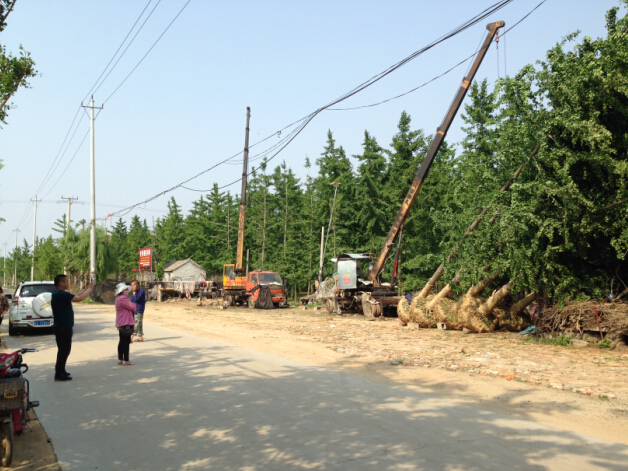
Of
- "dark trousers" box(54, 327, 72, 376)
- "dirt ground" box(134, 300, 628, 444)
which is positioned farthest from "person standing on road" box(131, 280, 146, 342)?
"dark trousers" box(54, 327, 72, 376)

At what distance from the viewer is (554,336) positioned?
49.8ft

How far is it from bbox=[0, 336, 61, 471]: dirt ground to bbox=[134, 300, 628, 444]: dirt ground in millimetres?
5680

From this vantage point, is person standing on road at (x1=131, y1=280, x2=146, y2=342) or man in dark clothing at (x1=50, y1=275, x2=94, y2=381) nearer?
man in dark clothing at (x1=50, y1=275, x2=94, y2=381)

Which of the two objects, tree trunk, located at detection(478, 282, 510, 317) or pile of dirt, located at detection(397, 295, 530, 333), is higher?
tree trunk, located at detection(478, 282, 510, 317)

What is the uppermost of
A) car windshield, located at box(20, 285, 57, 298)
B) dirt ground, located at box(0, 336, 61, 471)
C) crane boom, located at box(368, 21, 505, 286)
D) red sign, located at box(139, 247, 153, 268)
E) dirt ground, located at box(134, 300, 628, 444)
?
crane boom, located at box(368, 21, 505, 286)

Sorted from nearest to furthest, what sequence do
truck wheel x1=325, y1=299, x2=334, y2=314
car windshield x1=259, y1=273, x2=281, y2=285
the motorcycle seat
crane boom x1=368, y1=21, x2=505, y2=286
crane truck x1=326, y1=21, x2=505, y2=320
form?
the motorcycle seat < crane boom x1=368, y1=21, x2=505, y2=286 < crane truck x1=326, y1=21, x2=505, y2=320 < truck wheel x1=325, y1=299, x2=334, y2=314 < car windshield x1=259, y1=273, x2=281, y2=285

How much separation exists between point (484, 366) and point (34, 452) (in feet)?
29.0

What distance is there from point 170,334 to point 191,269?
4540cm

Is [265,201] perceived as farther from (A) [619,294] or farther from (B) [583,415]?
(B) [583,415]

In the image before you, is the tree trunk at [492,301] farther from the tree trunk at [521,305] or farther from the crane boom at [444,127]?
the crane boom at [444,127]

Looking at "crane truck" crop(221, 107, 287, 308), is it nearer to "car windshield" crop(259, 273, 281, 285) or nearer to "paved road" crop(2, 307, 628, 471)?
"car windshield" crop(259, 273, 281, 285)

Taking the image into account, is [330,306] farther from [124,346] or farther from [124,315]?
[124,315]

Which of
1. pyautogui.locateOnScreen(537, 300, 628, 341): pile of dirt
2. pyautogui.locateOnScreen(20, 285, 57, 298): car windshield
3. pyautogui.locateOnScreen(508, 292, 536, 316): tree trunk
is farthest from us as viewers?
pyautogui.locateOnScreen(508, 292, 536, 316): tree trunk

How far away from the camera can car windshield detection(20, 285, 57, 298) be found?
17.1 m
